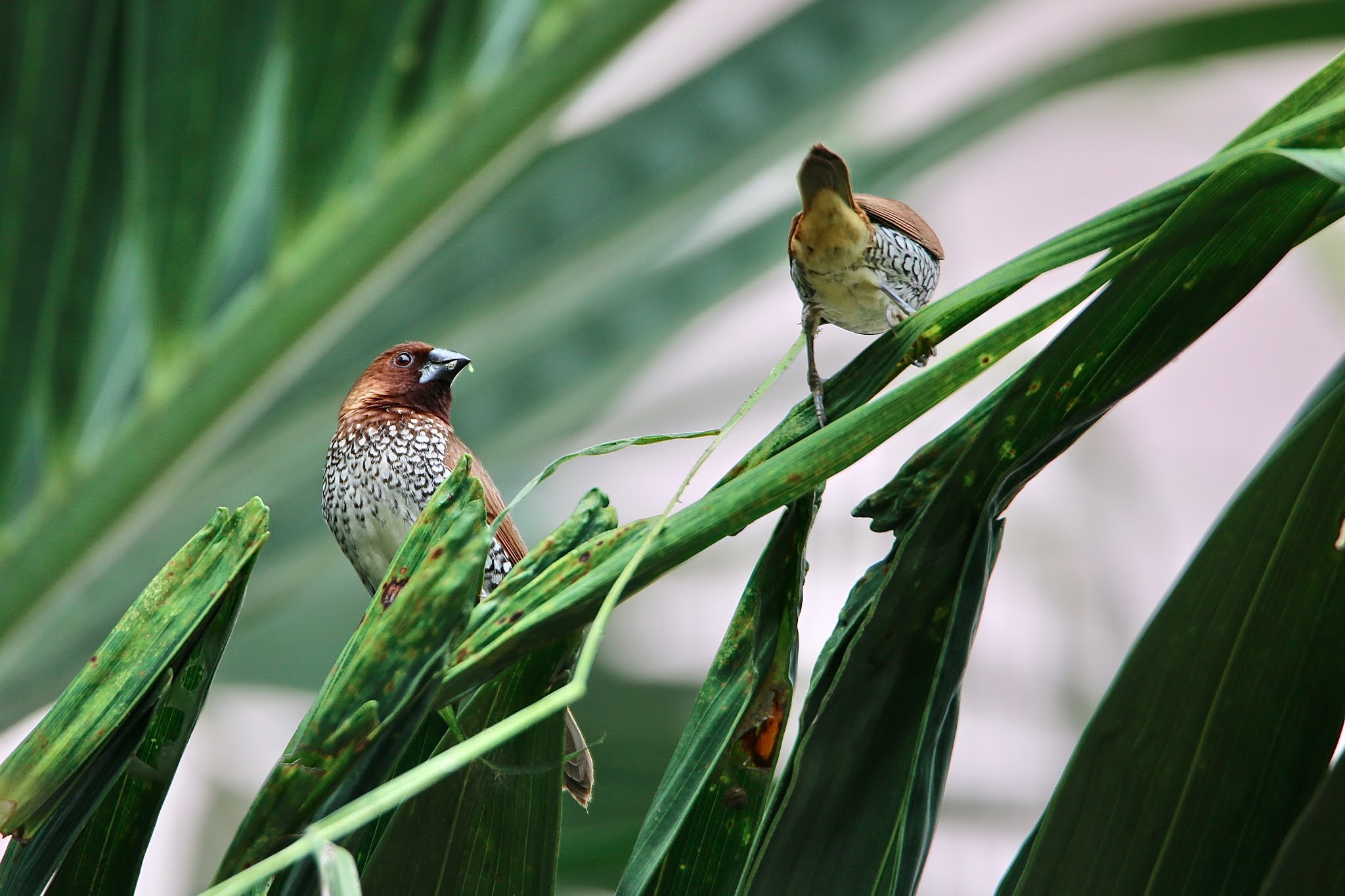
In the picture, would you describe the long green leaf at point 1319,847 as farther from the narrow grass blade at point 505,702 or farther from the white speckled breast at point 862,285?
the white speckled breast at point 862,285

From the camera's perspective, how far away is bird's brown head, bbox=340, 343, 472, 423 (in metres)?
1.38

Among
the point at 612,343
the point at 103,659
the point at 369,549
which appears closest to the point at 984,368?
the point at 103,659

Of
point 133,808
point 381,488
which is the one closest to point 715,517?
point 133,808

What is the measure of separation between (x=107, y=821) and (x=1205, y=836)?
0.57m

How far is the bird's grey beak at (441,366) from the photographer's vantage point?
54.7 inches

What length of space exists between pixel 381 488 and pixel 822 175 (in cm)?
59

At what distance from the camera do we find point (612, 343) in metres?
2.29

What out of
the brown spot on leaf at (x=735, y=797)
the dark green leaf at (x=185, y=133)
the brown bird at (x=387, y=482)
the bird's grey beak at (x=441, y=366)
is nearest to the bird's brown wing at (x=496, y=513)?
the brown bird at (x=387, y=482)

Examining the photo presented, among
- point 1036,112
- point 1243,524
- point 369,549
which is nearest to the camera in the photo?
point 1243,524

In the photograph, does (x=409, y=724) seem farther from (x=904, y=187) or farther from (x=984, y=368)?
(x=904, y=187)

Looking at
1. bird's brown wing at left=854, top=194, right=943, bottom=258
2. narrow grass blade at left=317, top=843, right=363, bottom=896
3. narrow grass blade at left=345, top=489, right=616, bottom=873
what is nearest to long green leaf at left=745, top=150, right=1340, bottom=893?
narrow grass blade at left=345, top=489, right=616, bottom=873

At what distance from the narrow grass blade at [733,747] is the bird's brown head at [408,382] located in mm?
751

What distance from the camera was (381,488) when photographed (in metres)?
1.26

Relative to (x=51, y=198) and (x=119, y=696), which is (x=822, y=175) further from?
(x=51, y=198)
